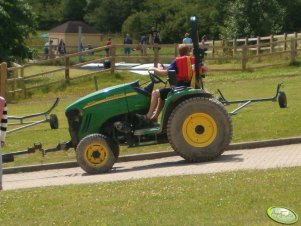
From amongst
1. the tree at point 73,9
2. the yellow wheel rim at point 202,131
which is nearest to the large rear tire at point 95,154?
the yellow wheel rim at point 202,131

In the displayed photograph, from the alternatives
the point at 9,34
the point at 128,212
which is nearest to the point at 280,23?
the point at 9,34

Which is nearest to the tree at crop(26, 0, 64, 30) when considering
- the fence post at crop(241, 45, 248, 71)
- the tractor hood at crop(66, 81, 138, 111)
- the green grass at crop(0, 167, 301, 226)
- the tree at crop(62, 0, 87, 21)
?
the tree at crop(62, 0, 87, 21)

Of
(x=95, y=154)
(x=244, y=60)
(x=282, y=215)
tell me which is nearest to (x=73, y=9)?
(x=244, y=60)

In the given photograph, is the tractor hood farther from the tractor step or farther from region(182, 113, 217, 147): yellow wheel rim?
region(182, 113, 217, 147): yellow wheel rim

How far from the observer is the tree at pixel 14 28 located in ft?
126

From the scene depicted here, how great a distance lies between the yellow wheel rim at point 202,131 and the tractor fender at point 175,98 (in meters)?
0.34

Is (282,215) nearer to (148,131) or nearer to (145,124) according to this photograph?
(148,131)

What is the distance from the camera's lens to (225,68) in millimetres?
32844

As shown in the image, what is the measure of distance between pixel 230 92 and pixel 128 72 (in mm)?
8831

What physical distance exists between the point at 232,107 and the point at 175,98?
6027 millimetres

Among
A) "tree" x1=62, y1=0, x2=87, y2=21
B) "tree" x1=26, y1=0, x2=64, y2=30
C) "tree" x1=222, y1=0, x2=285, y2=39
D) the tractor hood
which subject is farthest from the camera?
"tree" x1=26, y1=0, x2=64, y2=30

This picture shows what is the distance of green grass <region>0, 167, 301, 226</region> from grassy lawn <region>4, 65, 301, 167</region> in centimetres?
552

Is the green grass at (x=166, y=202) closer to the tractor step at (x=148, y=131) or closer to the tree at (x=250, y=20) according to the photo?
the tractor step at (x=148, y=131)

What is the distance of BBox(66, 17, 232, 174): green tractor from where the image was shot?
13.3 m
